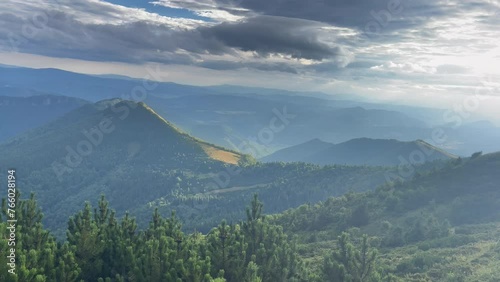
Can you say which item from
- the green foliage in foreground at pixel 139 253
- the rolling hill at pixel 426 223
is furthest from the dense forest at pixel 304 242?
the rolling hill at pixel 426 223

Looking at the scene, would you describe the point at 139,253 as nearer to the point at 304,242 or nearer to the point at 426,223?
the point at 304,242

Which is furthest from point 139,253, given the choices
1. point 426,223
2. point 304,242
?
point 426,223

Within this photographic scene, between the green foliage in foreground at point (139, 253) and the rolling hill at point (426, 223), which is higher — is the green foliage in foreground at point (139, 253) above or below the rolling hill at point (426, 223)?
above

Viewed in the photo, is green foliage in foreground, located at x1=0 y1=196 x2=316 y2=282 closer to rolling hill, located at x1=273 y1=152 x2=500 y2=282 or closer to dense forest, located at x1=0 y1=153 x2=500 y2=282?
dense forest, located at x1=0 y1=153 x2=500 y2=282

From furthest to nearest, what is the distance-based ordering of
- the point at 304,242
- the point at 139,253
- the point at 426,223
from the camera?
the point at 304,242 → the point at 426,223 → the point at 139,253

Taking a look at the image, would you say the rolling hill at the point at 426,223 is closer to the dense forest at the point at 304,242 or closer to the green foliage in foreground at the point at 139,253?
the dense forest at the point at 304,242

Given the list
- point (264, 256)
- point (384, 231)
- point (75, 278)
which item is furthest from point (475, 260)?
point (75, 278)

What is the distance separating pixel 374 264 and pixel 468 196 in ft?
460

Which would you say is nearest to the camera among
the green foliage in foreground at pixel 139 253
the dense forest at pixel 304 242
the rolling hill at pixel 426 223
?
the green foliage in foreground at pixel 139 253

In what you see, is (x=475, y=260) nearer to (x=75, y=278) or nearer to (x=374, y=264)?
(x=374, y=264)

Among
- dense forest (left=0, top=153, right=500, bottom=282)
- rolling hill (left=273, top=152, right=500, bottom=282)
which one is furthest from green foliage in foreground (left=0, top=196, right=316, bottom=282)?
rolling hill (left=273, top=152, right=500, bottom=282)

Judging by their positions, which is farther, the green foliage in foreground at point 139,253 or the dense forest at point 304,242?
the dense forest at point 304,242

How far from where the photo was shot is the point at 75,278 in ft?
121

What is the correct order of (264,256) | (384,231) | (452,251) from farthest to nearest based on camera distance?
(384,231) → (452,251) → (264,256)
